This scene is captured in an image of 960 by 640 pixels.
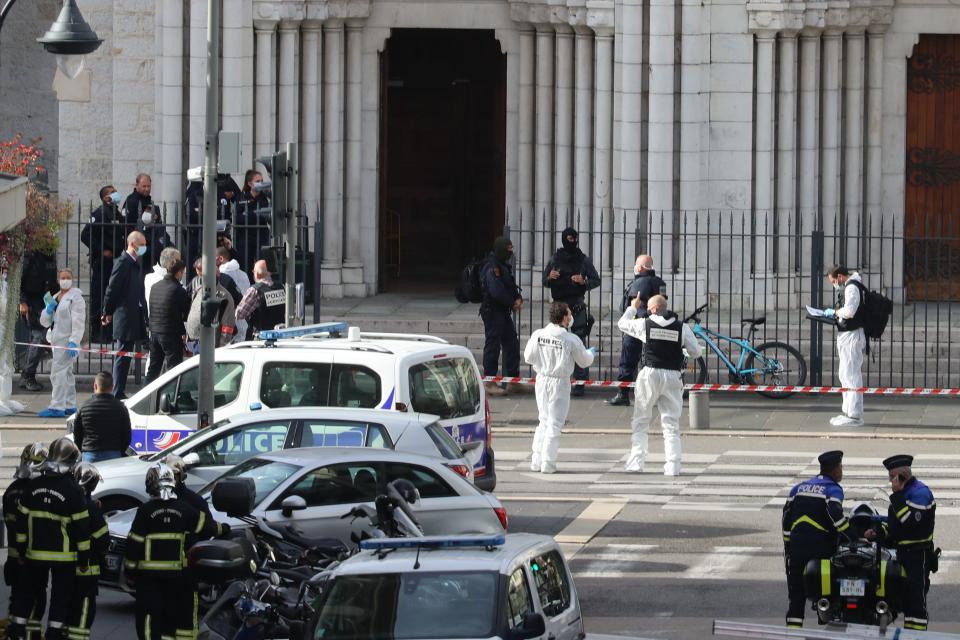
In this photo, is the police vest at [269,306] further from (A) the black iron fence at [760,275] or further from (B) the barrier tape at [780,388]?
(A) the black iron fence at [760,275]

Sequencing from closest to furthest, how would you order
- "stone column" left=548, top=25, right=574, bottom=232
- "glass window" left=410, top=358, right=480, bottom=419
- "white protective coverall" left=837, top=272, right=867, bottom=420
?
"glass window" left=410, top=358, right=480, bottom=419
"white protective coverall" left=837, top=272, right=867, bottom=420
"stone column" left=548, top=25, right=574, bottom=232

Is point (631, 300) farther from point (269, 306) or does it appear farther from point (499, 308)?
point (269, 306)

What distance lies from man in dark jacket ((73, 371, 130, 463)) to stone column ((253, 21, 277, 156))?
9.67 m

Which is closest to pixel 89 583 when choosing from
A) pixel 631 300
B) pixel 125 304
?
pixel 125 304

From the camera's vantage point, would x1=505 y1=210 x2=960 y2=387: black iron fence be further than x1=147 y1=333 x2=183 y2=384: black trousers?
Yes

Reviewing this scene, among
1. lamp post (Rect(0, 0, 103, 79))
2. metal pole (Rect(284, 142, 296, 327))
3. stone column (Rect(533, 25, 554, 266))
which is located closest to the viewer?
lamp post (Rect(0, 0, 103, 79))

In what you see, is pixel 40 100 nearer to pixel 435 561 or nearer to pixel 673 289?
pixel 673 289

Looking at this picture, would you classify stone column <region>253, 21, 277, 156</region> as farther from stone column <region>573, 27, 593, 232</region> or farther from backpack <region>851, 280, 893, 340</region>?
backpack <region>851, 280, 893, 340</region>

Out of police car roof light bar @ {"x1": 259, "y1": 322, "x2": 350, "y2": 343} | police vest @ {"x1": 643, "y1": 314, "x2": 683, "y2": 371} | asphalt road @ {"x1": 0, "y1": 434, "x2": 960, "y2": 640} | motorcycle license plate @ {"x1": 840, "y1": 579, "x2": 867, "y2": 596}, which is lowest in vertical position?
asphalt road @ {"x1": 0, "y1": 434, "x2": 960, "y2": 640}

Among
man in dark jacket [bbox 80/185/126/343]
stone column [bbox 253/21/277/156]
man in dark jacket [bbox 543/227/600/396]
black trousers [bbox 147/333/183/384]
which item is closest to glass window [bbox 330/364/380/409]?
black trousers [bbox 147/333/183/384]

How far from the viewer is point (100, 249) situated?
81.1ft

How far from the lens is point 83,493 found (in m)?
13.0

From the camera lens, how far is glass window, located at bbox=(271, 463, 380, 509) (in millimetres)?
14422

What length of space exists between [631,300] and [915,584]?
10238 millimetres
